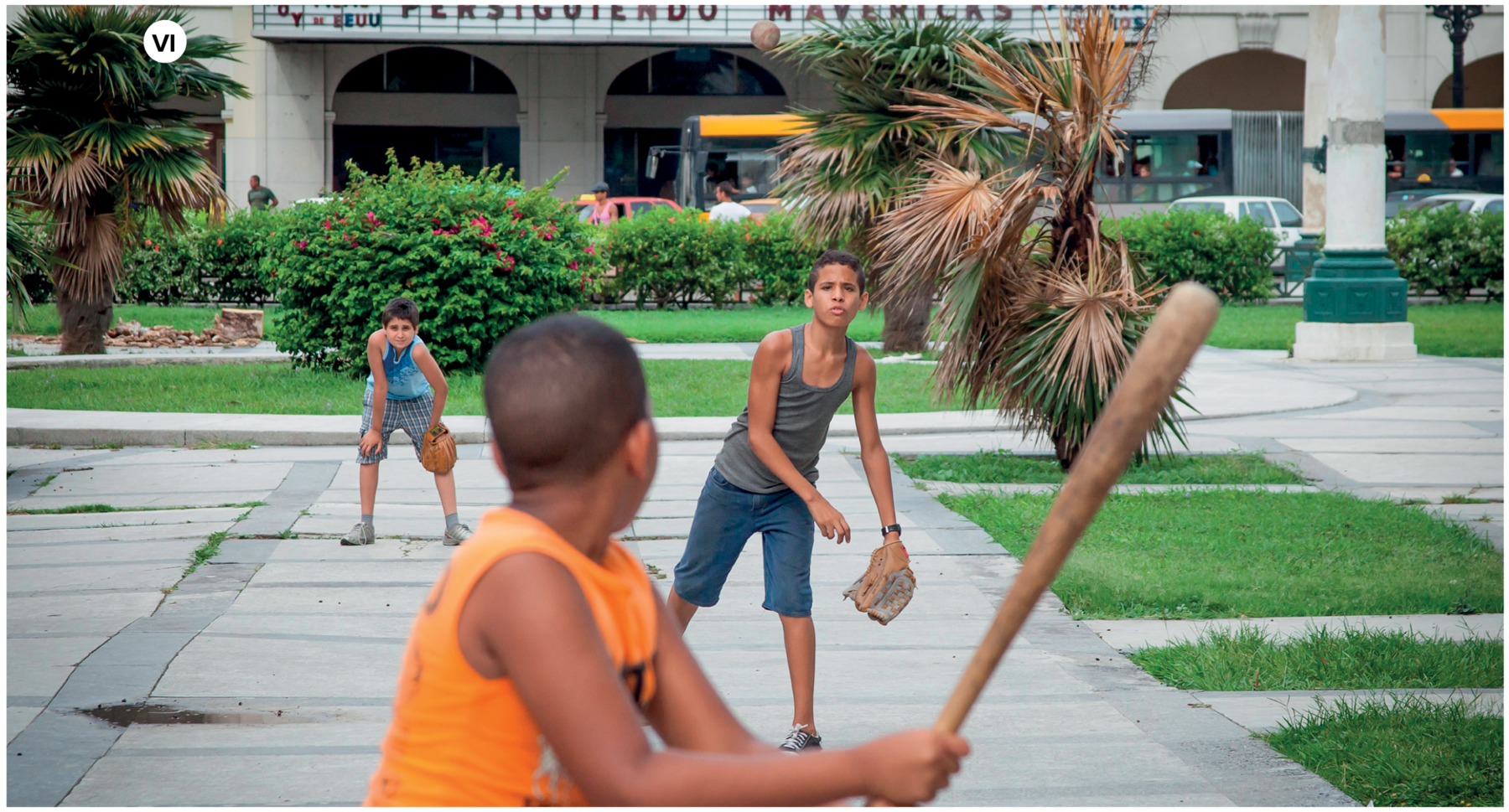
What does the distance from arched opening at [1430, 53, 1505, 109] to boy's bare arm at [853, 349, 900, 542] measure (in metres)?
39.2

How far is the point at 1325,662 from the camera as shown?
5000 millimetres

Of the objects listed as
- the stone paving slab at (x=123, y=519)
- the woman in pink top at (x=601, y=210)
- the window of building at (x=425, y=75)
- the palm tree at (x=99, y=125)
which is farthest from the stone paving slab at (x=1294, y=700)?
the window of building at (x=425, y=75)

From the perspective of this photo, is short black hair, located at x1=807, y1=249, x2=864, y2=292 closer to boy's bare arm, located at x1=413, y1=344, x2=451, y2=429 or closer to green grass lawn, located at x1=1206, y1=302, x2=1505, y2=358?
boy's bare arm, located at x1=413, y1=344, x2=451, y2=429

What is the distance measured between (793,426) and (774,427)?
0.06 meters

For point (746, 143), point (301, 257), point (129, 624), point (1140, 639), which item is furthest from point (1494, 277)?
point (129, 624)

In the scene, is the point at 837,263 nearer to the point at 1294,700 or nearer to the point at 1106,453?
the point at 1294,700

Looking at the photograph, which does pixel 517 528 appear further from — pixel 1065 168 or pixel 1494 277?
pixel 1494 277

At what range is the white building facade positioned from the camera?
118 ft

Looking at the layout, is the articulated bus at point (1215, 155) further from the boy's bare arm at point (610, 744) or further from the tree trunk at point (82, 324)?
the boy's bare arm at point (610, 744)

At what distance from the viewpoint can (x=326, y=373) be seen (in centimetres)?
1461

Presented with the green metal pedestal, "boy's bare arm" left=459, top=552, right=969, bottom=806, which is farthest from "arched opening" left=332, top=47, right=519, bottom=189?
"boy's bare arm" left=459, top=552, right=969, bottom=806

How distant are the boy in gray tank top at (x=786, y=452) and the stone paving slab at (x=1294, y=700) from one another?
1244mm

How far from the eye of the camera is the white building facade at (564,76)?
36.0 metres

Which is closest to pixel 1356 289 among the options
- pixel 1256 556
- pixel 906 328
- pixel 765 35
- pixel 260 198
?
pixel 906 328
